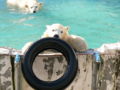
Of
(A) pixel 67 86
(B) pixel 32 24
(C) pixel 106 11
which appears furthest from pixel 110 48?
(C) pixel 106 11

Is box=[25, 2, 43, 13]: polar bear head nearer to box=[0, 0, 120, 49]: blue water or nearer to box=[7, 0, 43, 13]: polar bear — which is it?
box=[7, 0, 43, 13]: polar bear

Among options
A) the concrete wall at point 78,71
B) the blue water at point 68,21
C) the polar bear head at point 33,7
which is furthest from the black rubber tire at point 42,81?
the polar bear head at point 33,7

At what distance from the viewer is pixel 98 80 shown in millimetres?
4012

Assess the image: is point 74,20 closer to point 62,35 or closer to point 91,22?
point 91,22

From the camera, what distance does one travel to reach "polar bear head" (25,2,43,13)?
11.1 m

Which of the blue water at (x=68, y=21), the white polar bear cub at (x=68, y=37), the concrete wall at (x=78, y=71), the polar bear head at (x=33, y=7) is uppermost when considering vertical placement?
the polar bear head at (x=33, y=7)

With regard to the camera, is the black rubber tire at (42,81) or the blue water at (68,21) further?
the blue water at (68,21)

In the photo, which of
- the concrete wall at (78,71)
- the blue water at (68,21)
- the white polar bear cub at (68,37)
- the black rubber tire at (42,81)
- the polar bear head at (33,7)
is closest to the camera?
the black rubber tire at (42,81)

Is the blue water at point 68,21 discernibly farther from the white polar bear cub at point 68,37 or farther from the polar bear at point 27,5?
the white polar bear cub at point 68,37

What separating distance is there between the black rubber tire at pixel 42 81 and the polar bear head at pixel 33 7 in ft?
24.3

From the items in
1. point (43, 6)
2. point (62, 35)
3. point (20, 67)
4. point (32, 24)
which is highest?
point (43, 6)

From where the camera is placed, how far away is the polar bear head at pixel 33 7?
1106 cm

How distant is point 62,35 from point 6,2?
7.83 m

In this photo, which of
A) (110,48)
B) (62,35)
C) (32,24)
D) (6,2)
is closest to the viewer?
(110,48)
